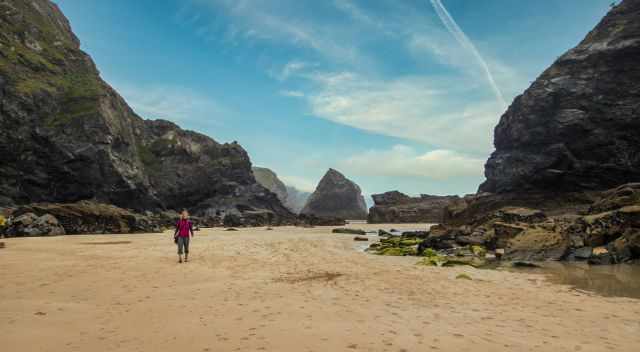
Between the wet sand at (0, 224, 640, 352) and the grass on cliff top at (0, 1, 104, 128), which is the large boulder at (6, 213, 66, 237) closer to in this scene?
the wet sand at (0, 224, 640, 352)

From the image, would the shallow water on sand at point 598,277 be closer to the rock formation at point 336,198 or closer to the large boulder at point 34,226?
the large boulder at point 34,226

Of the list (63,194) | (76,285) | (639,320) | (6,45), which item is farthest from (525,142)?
(6,45)

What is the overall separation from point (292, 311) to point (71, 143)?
64.3 metres

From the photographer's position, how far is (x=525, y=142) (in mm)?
57562

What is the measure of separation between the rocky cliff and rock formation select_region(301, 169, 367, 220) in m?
115

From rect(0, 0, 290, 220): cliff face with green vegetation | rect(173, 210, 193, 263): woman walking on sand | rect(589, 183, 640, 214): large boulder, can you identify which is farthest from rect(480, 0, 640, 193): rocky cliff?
rect(0, 0, 290, 220): cliff face with green vegetation

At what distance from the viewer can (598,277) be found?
13719 millimetres

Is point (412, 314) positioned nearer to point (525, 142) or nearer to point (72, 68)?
point (525, 142)

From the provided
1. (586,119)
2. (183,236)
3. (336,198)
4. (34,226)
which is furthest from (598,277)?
(336,198)

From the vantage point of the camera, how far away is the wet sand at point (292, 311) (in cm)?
575

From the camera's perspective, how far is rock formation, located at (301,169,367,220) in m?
172

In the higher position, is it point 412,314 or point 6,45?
point 6,45

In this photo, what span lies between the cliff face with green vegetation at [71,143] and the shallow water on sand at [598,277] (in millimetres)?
63906

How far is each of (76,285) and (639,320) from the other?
1370cm
